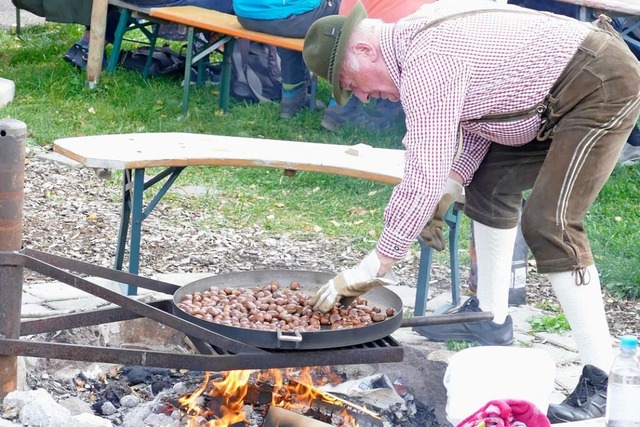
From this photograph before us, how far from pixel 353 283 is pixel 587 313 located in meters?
1.04

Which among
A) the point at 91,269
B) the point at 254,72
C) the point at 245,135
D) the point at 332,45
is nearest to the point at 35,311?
the point at 91,269

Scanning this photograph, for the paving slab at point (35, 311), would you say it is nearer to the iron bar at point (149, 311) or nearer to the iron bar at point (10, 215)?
the iron bar at point (10, 215)

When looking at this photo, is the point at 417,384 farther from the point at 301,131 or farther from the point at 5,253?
the point at 301,131

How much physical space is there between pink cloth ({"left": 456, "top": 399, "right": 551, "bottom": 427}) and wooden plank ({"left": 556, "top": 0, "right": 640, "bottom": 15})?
209 inches

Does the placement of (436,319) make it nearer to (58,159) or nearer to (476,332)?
(476,332)

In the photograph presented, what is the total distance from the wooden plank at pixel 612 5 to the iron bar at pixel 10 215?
17.8 feet

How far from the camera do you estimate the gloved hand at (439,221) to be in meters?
4.55

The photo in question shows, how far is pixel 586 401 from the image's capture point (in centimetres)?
408

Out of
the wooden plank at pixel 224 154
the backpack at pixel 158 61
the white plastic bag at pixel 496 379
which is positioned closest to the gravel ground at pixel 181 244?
the wooden plank at pixel 224 154

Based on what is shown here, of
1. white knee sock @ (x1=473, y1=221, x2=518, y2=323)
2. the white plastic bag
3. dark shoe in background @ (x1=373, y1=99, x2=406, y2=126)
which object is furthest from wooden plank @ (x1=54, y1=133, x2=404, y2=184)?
dark shoe in background @ (x1=373, y1=99, x2=406, y2=126)

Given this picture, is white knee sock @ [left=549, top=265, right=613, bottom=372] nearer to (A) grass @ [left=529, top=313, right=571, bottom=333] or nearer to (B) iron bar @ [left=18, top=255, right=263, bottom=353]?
(A) grass @ [left=529, top=313, right=571, bottom=333]

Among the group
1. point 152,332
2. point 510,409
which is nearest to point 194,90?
point 152,332

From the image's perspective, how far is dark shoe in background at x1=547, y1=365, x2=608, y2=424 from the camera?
13.3ft

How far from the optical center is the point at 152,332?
454 centimetres
